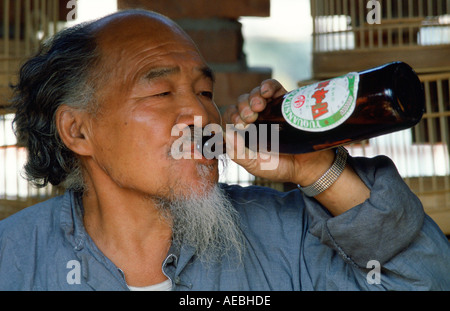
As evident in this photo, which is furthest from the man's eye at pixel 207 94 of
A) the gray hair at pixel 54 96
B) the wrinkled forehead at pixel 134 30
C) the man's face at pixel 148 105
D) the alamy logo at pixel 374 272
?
the alamy logo at pixel 374 272

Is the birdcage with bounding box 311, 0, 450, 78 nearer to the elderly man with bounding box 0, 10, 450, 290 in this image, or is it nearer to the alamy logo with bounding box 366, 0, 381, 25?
the alamy logo with bounding box 366, 0, 381, 25

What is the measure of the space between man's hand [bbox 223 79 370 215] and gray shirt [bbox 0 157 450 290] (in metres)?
0.03

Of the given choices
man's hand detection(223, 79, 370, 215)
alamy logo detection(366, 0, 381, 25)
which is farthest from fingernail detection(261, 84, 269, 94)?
alamy logo detection(366, 0, 381, 25)

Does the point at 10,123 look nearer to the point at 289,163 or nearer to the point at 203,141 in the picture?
the point at 203,141

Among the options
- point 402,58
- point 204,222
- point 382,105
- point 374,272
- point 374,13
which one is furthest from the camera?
point 374,13

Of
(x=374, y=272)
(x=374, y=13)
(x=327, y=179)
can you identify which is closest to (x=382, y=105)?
(x=327, y=179)

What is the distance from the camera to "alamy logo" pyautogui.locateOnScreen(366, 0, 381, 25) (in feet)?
6.00

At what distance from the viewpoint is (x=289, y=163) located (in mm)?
1182

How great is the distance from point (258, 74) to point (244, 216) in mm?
540

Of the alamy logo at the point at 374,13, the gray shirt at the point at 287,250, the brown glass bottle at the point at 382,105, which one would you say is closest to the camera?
the brown glass bottle at the point at 382,105

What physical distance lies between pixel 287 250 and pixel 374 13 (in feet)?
3.43

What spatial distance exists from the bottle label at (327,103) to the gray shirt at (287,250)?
18 centimetres

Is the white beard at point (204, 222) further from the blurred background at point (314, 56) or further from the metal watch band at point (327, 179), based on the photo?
the blurred background at point (314, 56)

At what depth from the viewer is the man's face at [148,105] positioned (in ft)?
3.83
